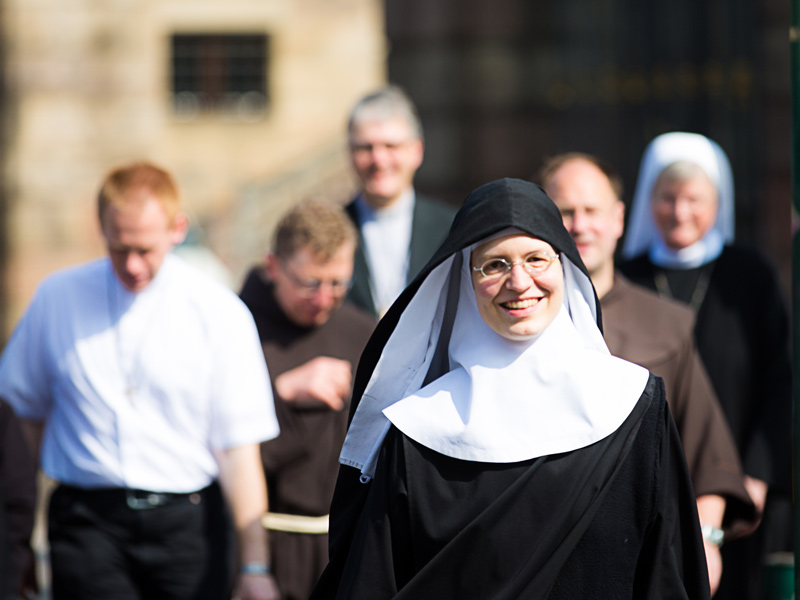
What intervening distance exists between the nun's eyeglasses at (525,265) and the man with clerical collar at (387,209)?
224cm

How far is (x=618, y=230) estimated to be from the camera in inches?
159

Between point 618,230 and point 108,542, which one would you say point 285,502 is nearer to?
point 108,542

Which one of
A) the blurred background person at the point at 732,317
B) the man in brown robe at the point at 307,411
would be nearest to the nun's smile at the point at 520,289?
the man in brown robe at the point at 307,411

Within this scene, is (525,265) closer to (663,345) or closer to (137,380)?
(663,345)

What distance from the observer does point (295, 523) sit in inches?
172

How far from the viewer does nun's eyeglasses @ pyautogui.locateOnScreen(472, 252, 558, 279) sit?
9.01ft

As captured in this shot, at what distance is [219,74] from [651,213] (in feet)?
48.8

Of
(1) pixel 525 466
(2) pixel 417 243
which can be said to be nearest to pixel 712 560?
(1) pixel 525 466

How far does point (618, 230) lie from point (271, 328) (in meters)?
1.37

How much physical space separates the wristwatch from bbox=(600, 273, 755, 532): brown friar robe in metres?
0.11

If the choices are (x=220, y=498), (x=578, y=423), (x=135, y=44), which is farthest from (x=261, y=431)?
(x=135, y=44)

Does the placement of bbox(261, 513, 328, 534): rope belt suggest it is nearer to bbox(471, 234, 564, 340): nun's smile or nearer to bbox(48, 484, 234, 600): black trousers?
bbox(48, 484, 234, 600): black trousers

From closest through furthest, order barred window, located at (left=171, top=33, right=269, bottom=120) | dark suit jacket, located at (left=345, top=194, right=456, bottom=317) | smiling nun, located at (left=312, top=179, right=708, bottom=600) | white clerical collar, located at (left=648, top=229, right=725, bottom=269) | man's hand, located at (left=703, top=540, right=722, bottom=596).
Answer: smiling nun, located at (left=312, top=179, right=708, bottom=600)
man's hand, located at (left=703, top=540, right=722, bottom=596)
white clerical collar, located at (left=648, top=229, right=725, bottom=269)
dark suit jacket, located at (left=345, top=194, right=456, bottom=317)
barred window, located at (left=171, top=33, right=269, bottom=120)

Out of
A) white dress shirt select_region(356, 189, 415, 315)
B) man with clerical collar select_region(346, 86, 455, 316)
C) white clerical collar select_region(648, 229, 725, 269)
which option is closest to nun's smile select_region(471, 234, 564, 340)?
white clerical collar select_region(648, 229, 725, 269)
